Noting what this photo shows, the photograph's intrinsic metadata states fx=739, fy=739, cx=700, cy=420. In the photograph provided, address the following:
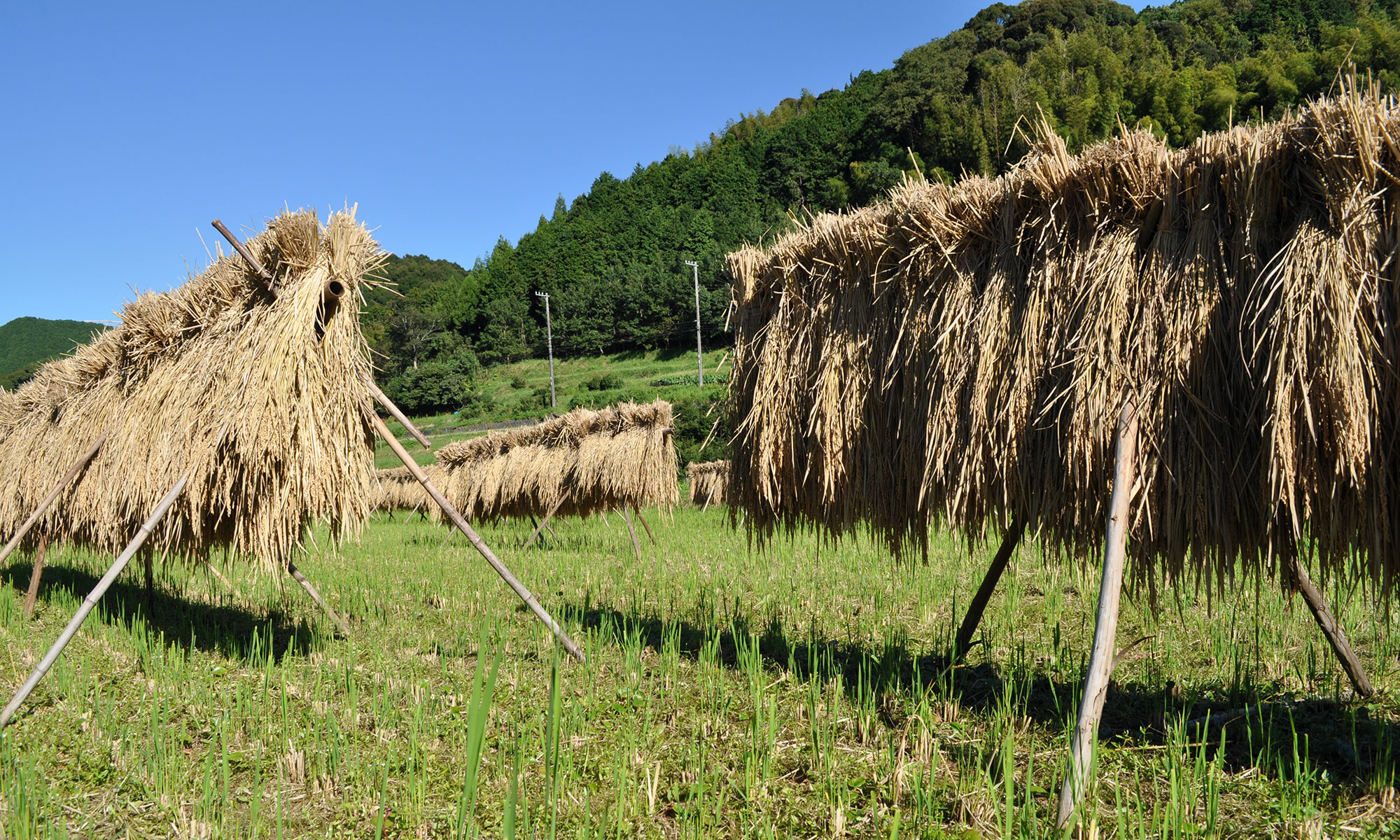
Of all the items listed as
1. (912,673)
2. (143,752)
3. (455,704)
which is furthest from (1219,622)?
(143,752)

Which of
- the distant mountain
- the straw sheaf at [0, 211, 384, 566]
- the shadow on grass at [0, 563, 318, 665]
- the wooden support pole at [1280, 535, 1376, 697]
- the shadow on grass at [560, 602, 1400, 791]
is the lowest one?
the shadow on grass at [0, 563, 318, 665]

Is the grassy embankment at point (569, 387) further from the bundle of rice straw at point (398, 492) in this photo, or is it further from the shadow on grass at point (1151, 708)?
the shadow on grass at point (1151, 708)

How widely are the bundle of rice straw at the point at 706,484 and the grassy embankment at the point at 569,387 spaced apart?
15.8 meters

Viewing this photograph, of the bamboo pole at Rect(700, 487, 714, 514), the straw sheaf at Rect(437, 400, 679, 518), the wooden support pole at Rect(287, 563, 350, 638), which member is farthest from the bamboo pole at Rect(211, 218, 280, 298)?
the bamboo pole at Rect(700, 487, 714, 514)

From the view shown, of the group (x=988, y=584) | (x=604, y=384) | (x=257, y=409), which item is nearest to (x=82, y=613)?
(x=257, y=409)

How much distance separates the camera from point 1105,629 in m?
2.45

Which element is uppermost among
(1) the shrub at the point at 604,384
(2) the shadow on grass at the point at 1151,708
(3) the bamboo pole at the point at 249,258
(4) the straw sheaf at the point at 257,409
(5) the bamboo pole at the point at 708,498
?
(1) the shrub at the point at 604,384

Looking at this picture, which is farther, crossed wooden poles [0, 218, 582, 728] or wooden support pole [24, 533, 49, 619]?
wooden support pole [24, 533, 49, 619]

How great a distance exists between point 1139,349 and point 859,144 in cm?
9444

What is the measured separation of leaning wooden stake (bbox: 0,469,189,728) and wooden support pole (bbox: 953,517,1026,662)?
12.9 ft

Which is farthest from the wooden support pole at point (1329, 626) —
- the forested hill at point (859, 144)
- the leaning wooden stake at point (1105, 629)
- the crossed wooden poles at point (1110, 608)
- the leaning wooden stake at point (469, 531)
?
the forested hill at point (859, 144)

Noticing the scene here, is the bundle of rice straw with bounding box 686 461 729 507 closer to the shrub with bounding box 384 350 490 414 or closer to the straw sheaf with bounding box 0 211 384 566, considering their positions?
the straw sheaf with bounding box 0 211 384 566

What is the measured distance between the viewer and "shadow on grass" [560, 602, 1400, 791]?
269 centimetres

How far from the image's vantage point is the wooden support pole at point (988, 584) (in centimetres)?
327
